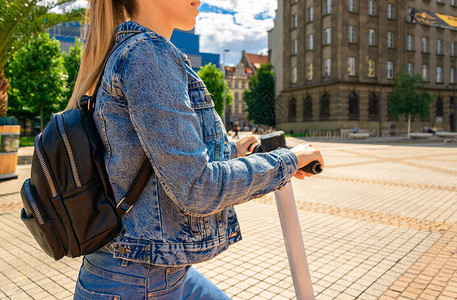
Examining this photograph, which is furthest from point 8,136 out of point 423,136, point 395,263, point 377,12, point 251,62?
point 251,62

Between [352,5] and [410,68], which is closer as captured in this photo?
[352,5]

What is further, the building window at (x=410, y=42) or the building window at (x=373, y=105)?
the building window at (x=410, y=42)

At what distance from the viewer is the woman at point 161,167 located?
3.05 feet

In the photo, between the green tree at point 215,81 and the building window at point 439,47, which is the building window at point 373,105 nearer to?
the building window at point 439,47

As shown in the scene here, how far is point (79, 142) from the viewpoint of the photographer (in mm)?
967

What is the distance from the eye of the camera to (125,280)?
1025 mm

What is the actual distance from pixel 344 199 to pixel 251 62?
95824 millimetres

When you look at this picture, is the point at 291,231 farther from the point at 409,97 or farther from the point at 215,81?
the point at 215,81

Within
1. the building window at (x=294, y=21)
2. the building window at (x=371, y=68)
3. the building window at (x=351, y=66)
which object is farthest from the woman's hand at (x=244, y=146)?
the building window at (x=294, y=21)

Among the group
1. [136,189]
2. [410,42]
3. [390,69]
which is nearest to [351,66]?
[390,69]

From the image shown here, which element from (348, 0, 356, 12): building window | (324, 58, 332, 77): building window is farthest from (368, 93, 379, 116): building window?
(348, 0, 356, 12): building window

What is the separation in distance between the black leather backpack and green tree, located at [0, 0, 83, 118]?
9.84 metres

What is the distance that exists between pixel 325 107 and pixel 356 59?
608 cm

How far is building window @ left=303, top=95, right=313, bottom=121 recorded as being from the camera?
1626 inches
